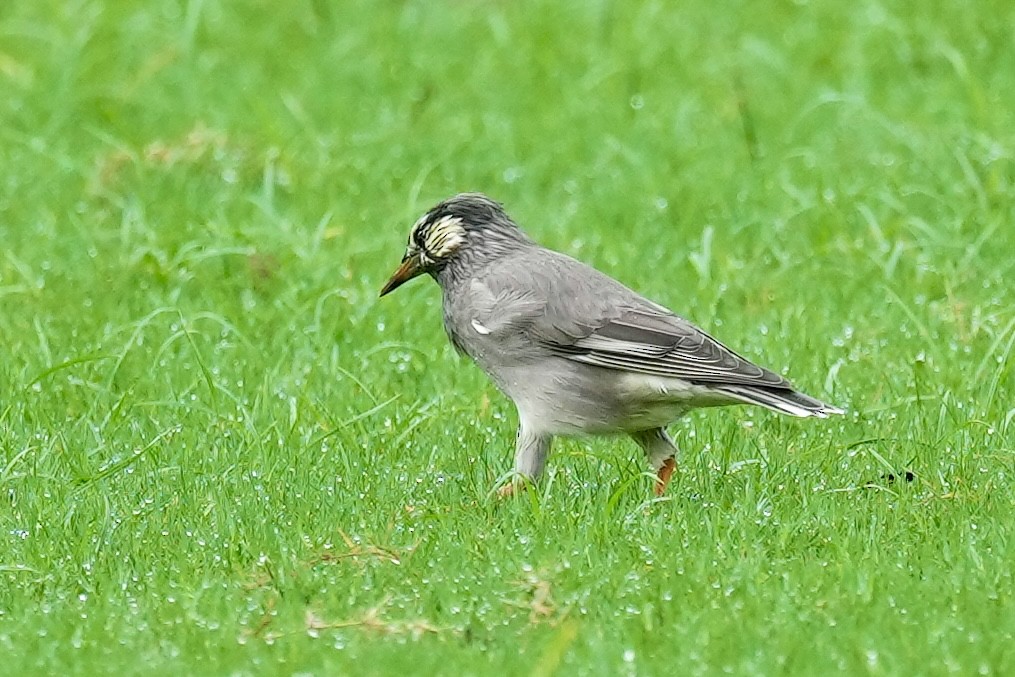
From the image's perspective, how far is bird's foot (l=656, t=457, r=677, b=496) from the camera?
6.91 m

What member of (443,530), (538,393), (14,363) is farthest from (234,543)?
(14,363)

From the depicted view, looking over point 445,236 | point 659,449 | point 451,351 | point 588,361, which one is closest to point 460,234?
point 445,236

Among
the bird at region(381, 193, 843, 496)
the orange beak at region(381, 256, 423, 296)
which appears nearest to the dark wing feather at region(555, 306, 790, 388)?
the bird at region(381, 193, 843, 496)

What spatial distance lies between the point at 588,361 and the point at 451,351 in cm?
196

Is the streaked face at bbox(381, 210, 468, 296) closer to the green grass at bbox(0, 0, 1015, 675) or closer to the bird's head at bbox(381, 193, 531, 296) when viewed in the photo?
the bird's head at bbox(381, 193, 531, 296)

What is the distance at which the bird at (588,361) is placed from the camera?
680cm

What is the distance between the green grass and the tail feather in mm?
354

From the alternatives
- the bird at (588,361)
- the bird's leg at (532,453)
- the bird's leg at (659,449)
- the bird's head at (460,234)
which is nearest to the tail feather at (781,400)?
the bird at (588,361)

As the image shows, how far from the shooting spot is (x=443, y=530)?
6504mm

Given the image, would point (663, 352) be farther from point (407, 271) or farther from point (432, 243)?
point (407, 271)

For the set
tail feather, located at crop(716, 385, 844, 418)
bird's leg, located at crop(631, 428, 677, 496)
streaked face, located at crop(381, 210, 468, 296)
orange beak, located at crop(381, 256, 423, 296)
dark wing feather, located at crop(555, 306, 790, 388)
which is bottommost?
bird's leg, located at crop(631, 428, 677, 496)

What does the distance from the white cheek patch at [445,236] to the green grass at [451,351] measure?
0.71 m

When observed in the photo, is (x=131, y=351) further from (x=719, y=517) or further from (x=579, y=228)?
(x=719, y=517)

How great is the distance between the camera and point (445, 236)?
748 cm
